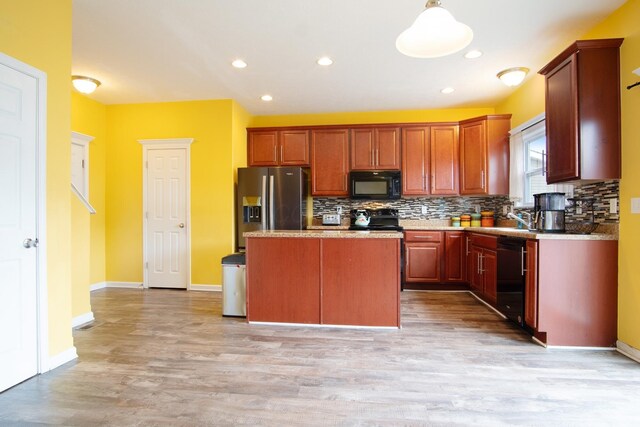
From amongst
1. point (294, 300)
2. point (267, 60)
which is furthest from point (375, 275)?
point (267, 60)

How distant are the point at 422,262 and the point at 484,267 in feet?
3.04

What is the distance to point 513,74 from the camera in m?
3.43

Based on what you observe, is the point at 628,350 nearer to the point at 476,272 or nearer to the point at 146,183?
the point at 476,272

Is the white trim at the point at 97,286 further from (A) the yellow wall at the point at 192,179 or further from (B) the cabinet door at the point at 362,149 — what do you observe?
(B) the cabinet door at the point at 362,149

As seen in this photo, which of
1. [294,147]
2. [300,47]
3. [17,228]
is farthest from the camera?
[294,147]

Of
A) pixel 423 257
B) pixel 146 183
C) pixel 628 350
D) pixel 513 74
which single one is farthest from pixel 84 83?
pixel 628 350

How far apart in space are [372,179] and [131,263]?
3841mm

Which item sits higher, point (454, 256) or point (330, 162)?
point (330, 162)

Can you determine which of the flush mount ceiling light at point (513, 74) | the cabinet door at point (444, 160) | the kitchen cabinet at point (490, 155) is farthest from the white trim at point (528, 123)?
the cabinet door at point (444, 160)

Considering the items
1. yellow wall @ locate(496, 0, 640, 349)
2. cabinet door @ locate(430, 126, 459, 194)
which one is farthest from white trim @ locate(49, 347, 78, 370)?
cabinet door @ locate(430, 126, 459, 194)

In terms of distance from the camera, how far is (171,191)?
174 inches

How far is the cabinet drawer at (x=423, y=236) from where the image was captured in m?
4.37

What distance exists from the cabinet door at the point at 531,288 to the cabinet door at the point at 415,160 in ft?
7.09

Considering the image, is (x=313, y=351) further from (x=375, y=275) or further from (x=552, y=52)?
(x=552, y=52)
